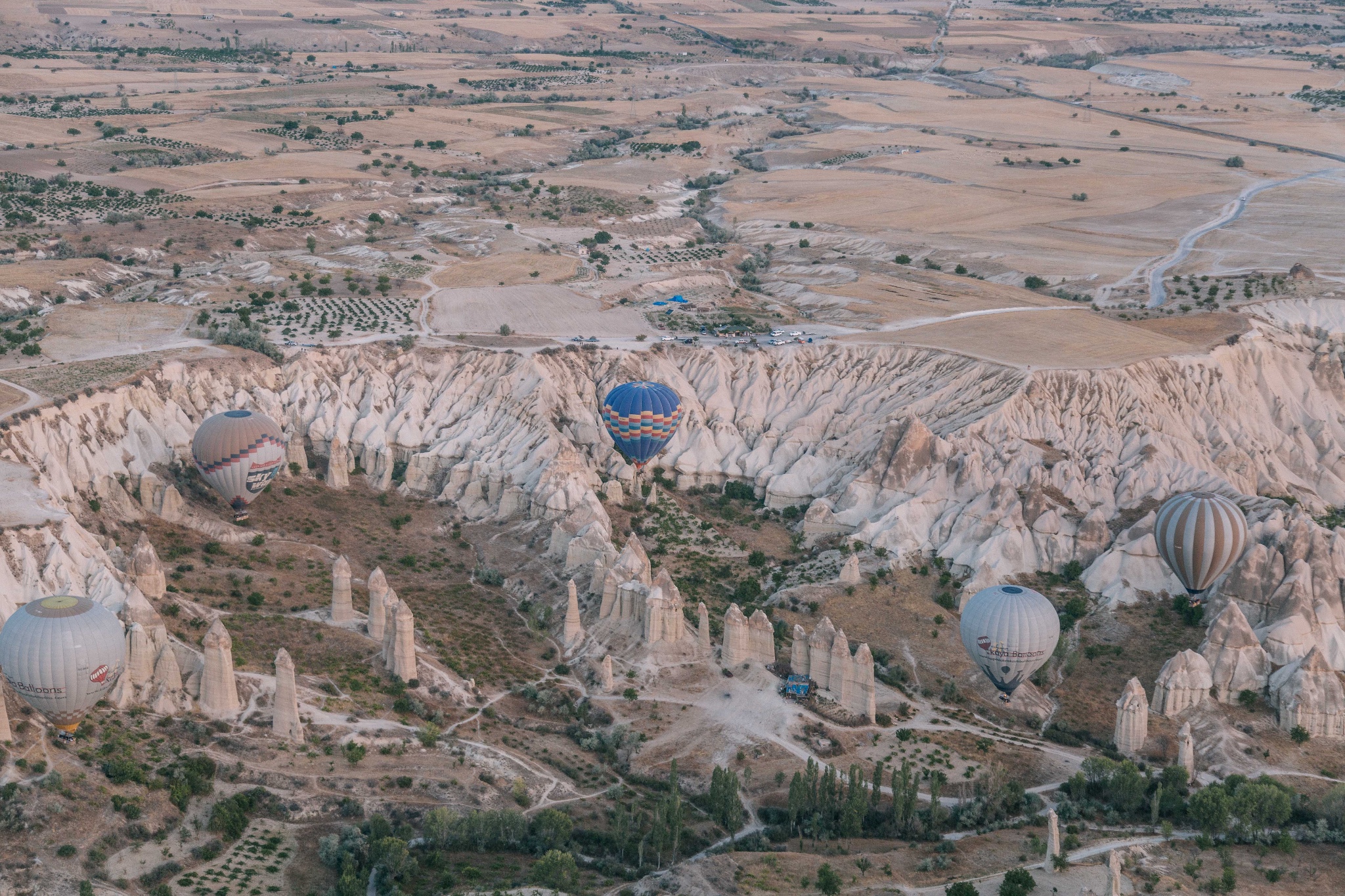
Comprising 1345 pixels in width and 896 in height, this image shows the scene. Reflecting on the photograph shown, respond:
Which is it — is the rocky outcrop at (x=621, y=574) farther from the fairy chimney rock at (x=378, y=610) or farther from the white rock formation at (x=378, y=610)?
the fairy chimney rock at (x=378, y=610)

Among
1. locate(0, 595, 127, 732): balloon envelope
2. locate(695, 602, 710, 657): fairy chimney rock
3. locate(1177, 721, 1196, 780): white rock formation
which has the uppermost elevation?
locate(0, 595, 127, 732): balloon envelope

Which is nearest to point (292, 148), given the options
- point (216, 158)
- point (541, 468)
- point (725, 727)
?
point (216, 158)

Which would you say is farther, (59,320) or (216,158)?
(216,158)

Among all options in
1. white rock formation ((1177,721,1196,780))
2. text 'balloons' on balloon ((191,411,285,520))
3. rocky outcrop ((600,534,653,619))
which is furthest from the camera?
text 'balloons' on balloon ((191,411,285,520))

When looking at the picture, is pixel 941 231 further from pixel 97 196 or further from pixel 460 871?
pixel 460 871

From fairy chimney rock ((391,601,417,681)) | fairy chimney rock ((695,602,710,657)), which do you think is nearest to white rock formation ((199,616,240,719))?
fairy chimney rock ((391,601,417,681))

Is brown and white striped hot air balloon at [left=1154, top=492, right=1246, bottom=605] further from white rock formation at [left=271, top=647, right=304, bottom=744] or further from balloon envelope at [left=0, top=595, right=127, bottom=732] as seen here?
balloon envelope at [left=0, top=595, right=127, bottom=732]

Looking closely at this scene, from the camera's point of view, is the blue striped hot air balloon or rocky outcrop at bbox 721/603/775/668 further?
the blue striped hot air balloon
